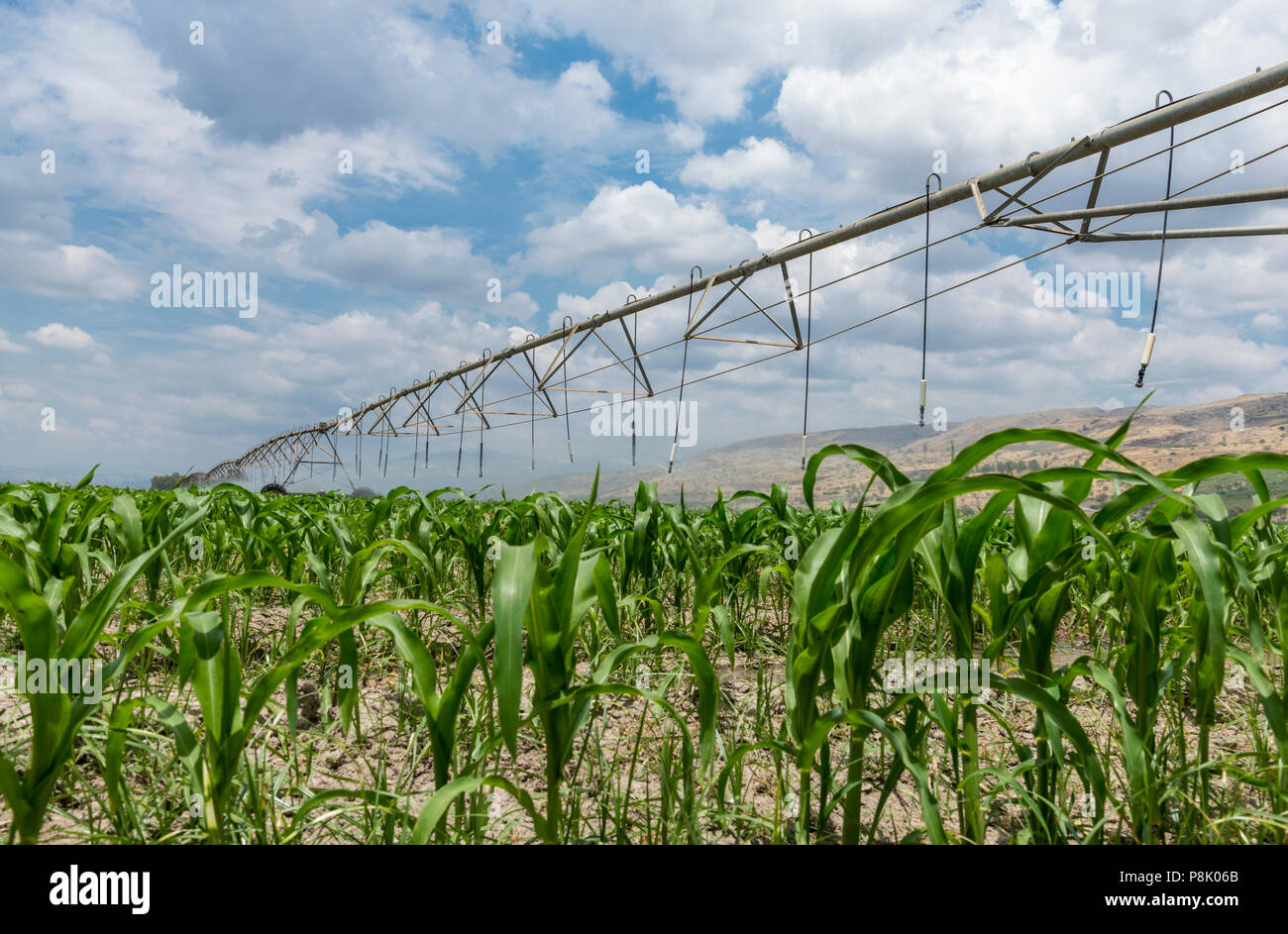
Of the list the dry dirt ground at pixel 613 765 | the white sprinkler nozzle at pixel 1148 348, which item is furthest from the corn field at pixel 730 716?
the white sprinkler nozzle at pixel 1148 348

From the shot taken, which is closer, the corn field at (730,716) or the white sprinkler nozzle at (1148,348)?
the corn field at (730,716)

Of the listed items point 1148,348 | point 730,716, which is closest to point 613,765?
point 730,716

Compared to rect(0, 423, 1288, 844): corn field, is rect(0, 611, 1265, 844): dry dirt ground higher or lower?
lower

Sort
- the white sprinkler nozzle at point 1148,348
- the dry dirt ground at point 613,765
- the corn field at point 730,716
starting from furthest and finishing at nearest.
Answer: the white sprinkler nozzle at point 1148,348 → the dry dirt ground at point 613,765 → the corn field at point 730,716

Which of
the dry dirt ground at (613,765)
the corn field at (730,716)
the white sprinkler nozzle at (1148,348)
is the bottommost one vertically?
the dry dirt ground at (613,765)

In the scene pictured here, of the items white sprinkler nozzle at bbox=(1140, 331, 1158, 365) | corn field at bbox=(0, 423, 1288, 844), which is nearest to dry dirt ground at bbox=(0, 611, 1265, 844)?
corn field at bbox=(0, 423, 1288, 844)

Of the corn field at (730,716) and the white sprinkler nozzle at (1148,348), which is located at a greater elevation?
the white sprinkler nozzle at (1148,348)

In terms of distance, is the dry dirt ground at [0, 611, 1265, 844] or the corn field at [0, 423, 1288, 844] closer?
the corn field at [0, 423, 1288, 844]

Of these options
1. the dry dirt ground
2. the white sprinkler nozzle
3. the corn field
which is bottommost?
the dry dirt ground

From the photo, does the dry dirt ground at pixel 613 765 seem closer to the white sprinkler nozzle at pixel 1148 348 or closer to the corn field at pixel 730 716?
the corn field at pixel 730 716

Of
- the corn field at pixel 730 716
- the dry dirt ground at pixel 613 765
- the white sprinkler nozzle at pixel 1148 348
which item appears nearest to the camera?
the corn field at pixel 730 716

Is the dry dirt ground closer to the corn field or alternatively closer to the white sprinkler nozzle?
the corn field

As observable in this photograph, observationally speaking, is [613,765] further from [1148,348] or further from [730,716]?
[1148,348]
